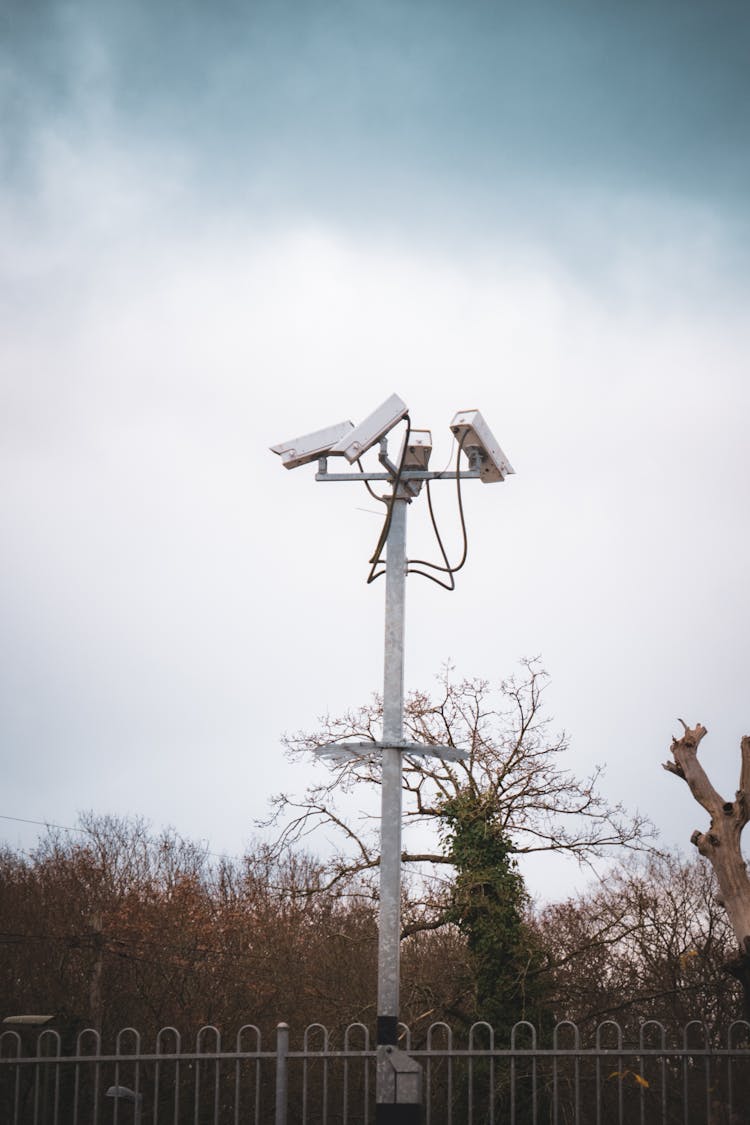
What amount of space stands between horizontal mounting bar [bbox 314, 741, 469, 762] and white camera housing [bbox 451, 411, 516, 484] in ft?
4.83

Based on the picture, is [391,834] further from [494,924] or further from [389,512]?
[494,924]

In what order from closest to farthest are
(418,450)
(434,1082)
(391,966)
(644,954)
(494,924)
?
(391,966), (418,450), (494,924), (434,1082), (644,954)

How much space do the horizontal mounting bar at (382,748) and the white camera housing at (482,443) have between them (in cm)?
147

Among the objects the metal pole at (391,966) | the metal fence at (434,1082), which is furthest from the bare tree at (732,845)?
the metal pole at (391,966)

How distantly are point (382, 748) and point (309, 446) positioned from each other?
1584 mm

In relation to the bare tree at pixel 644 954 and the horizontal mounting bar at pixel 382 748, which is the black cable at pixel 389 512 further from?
the bare tree at pixel 644 954

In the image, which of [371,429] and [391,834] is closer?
[391,834]

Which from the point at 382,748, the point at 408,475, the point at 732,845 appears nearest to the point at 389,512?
the point at 408,475

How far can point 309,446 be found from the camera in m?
5.66

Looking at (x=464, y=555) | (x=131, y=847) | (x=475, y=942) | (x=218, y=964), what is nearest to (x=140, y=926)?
(x=218, y=964)

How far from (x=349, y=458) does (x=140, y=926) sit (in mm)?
20604

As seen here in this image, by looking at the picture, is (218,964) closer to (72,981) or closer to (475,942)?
(72,981)

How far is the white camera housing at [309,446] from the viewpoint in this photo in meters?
5.65

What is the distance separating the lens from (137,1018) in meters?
24.1
